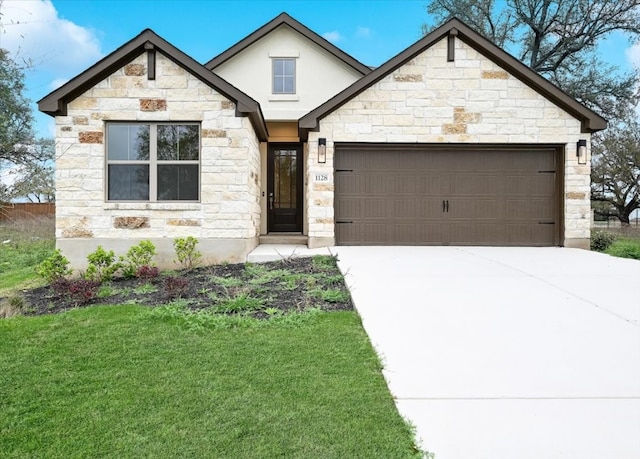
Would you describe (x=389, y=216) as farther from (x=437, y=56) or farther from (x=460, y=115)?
(x=437, y=56)

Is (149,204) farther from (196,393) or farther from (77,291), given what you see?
(196,393)

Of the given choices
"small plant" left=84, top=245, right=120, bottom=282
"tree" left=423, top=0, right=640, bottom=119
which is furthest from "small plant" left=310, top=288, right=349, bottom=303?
"tree" left=423, top=0, right=640, bottom=119

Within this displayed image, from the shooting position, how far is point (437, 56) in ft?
31.7

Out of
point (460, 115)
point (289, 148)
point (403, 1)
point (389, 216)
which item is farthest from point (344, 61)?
point (403, 1)

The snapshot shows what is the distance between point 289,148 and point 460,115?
4965mm

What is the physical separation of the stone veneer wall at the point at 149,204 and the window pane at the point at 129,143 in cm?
18

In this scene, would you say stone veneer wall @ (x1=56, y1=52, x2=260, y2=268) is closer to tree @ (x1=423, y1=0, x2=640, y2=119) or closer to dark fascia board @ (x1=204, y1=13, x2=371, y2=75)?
dark fascia board @ (x1=204, y1=13, x2=371, y2=75)

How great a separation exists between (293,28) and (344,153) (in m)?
4.86

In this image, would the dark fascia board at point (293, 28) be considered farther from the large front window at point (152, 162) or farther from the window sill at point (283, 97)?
the large front window at point (152, 162)

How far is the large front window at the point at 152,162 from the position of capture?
8.27 meters

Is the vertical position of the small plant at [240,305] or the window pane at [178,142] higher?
the window pane at [178,142]

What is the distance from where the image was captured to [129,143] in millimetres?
8305

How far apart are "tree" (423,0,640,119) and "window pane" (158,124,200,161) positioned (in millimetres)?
16011

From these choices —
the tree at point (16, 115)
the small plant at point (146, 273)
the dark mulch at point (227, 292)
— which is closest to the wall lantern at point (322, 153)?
the dark mulch at point (227, 292)
